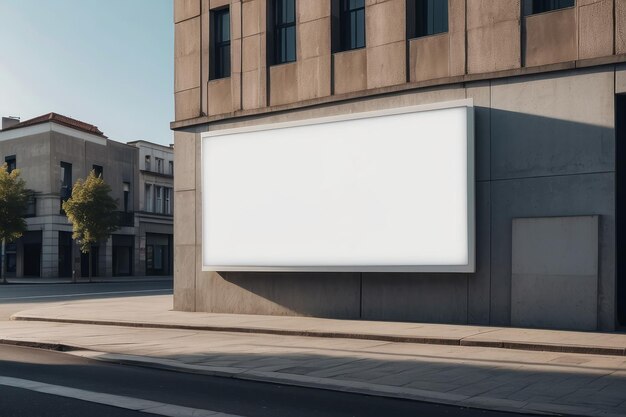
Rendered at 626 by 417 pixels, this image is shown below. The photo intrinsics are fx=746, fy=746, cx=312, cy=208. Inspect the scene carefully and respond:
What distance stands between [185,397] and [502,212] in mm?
9728

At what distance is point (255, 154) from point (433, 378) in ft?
37.3

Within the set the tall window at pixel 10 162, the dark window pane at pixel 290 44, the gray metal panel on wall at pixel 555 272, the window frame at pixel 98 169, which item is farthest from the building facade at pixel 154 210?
the gray metal panel on wall at pixel 555 272

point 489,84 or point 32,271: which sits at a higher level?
point 489,84

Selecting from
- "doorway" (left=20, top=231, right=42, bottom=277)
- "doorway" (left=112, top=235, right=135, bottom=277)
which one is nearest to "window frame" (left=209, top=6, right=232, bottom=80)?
"doorway" (left=20, top=231, right=42, bottom=277)

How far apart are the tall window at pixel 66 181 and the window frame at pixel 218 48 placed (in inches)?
1377

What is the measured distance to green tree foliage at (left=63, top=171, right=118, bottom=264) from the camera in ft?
162

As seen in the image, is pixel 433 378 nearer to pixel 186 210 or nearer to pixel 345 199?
pixel 345 199

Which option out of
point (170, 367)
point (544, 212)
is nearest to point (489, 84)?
point (544, 212)

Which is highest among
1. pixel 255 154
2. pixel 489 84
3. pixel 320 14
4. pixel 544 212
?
pixel 320 14

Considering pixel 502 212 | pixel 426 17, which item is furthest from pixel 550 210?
pixel 426 17

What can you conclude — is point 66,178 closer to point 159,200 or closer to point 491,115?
point 159,200

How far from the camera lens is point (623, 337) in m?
13.6

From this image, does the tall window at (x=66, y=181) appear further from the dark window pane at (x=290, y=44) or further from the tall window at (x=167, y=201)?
the dark window pane at (x=290, y=44)

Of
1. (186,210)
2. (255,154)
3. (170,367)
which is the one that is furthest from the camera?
(186,210)
